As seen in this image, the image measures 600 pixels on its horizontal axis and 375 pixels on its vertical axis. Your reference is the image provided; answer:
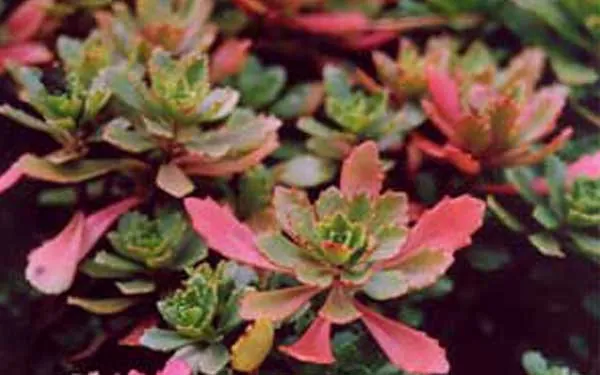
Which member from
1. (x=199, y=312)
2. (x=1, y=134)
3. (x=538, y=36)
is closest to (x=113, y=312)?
(x=199, y=312)

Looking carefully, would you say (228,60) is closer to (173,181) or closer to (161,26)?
(161,26)

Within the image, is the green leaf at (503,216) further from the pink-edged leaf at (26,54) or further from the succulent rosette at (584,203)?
the pink-edged leaf at (26,54)

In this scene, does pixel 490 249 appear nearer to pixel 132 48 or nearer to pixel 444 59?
pixel 444 59

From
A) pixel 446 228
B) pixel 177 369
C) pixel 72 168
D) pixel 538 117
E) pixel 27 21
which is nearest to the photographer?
pixel 177 369

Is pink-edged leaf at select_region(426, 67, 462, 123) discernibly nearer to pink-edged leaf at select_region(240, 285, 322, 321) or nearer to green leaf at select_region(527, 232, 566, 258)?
green leaf at select_region(527, 232, 566, 258)

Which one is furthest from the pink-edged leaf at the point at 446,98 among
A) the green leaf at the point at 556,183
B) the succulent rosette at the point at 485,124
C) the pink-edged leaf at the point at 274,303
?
the pink-edged leaf at the point at 274,303

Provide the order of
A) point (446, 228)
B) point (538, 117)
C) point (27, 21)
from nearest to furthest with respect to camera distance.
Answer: point (446, 228) → point (538, 117) → point (27, 21)

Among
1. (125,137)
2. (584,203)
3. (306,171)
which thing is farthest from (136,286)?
(584,203)
